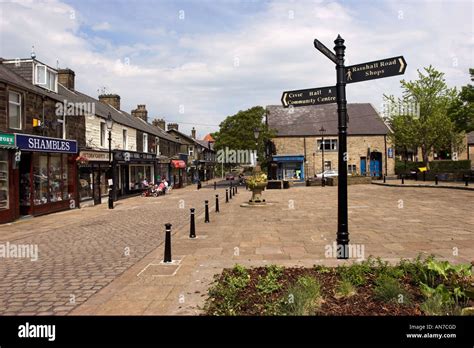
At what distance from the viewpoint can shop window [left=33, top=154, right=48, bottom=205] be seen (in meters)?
15.6

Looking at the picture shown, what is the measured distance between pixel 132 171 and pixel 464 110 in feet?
90.8

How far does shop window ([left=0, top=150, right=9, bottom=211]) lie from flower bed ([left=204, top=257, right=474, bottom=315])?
1211 cm

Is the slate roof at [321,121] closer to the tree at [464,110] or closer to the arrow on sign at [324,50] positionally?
the tree at [464,110]

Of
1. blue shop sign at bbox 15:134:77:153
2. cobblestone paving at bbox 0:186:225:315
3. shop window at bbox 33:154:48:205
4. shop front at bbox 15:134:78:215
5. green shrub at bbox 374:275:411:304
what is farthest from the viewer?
shop window at bbox 33:154:48:205

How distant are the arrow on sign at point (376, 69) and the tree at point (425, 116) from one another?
34207 millimetres

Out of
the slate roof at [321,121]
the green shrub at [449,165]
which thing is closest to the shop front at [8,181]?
the slate roof at [321,121]

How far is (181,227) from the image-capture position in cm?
1170

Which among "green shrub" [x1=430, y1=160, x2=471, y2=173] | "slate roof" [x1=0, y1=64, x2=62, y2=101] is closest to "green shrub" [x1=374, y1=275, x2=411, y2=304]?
"slate roof" [x1=0, y1=64, x2=62, y2=101]

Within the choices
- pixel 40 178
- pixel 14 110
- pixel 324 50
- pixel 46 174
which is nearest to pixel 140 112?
pixel 46 174

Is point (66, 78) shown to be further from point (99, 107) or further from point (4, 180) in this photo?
point (4, 180)

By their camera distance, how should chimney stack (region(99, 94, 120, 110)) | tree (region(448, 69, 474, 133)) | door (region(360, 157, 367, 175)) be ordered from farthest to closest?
1. door (region(360, 157, 367, 175))
2. chimney stack (region(99, 94, 120, 110))
3. tree (region(448, 69, 474, 133))

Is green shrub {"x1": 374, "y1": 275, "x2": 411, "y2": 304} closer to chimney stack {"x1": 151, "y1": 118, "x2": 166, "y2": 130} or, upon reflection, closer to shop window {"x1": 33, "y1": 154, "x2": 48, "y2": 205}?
shop window {"x1": 33, "y1": 154, "x2": 48, "y2": 205}

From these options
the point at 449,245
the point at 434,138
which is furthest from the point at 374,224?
the point at 434,138
